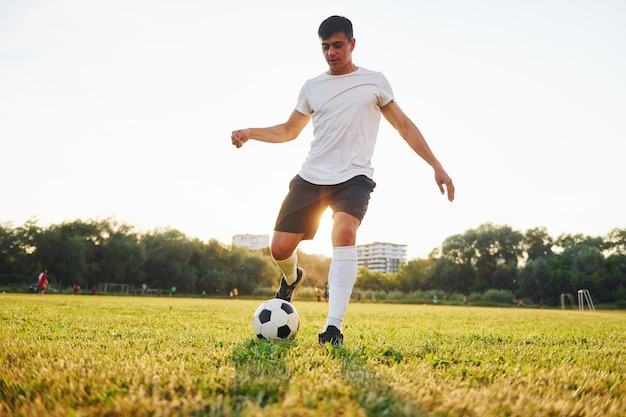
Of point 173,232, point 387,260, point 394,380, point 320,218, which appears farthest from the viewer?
point 387,260

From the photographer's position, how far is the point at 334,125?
4.25m

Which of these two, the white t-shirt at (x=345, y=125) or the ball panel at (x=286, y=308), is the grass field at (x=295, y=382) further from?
the white t-shirt at (x=345, y=125)

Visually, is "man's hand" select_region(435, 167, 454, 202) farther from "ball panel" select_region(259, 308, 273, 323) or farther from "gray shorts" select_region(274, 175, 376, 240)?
"ball panel" select_region(259, 308, 273, 323)

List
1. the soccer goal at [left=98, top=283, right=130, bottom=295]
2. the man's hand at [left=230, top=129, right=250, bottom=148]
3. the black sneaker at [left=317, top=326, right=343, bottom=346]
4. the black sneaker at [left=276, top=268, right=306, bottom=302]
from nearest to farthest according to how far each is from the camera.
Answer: the black sneaker at [left=317, top=326, right=343, bottom=346], the man's hand at [left=230, top=129, right=250, bottom=148], the black sneaker at [left=276, top=268, right=306, bottom=302], the soccer goal at [left=98, top=283, right=130, bottom=295]

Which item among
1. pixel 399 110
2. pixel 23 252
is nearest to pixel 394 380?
pixel 399 110

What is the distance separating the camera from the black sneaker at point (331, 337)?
11.8ft

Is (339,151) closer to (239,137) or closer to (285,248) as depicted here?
(239,137)

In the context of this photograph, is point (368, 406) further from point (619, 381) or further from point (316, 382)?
point (619, 381)

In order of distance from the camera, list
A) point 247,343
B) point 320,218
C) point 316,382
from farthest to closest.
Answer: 1. point 320,218
2. point 247,343
3. point 316,382

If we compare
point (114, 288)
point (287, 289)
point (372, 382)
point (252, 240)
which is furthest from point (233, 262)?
point (252, 240)

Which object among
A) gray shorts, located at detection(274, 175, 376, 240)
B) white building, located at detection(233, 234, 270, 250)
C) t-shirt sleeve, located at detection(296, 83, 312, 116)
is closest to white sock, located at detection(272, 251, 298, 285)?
gray shorts, located at detection(274, 175, 376, 240)

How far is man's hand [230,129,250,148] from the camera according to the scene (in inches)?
169

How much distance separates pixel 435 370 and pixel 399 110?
2633 millimetres

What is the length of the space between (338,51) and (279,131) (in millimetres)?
1022
